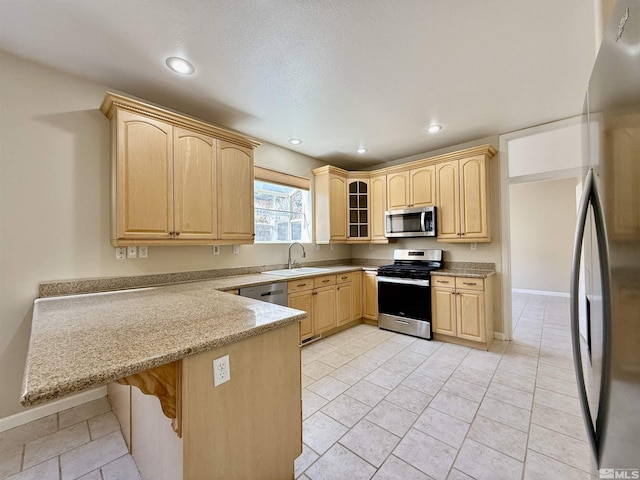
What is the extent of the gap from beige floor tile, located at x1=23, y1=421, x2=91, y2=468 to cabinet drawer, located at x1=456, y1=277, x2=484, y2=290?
3733 mm

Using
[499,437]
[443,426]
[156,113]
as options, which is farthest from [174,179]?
[499,437]

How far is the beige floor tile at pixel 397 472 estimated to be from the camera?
1.49 m

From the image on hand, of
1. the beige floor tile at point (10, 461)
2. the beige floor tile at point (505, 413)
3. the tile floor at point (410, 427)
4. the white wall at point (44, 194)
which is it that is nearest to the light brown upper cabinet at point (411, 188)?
the tile floor at point (410, 427)

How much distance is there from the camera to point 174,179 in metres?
2.42

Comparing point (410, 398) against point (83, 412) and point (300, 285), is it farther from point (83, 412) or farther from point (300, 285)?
point (83, 412)

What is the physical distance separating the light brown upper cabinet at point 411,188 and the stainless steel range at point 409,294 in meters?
0.77

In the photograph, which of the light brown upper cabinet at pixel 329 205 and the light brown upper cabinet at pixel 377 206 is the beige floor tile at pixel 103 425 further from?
the light brown upper cabinet at pixel 377 206

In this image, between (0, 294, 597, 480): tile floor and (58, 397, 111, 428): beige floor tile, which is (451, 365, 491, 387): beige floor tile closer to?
(0, 294, 597, 480): tile floor

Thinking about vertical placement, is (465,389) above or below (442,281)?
below

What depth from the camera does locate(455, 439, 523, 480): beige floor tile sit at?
149 centimetres

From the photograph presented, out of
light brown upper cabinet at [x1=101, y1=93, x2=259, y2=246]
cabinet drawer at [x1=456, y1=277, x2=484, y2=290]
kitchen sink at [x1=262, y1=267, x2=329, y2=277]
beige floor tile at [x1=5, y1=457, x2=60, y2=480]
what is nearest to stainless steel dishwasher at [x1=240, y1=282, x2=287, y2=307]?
kitchen sink at [x1=262, y1=267, x2=329, y2=277]

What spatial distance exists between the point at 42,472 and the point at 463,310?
3.83 meters

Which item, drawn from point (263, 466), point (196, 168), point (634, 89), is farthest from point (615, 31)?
point (196, 168)

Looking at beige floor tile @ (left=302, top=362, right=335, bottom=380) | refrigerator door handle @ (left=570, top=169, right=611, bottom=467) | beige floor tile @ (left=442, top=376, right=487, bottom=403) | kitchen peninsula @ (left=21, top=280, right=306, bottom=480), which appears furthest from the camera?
beige floor tile @ (left=302, top=362, right=335, bottom=380)
